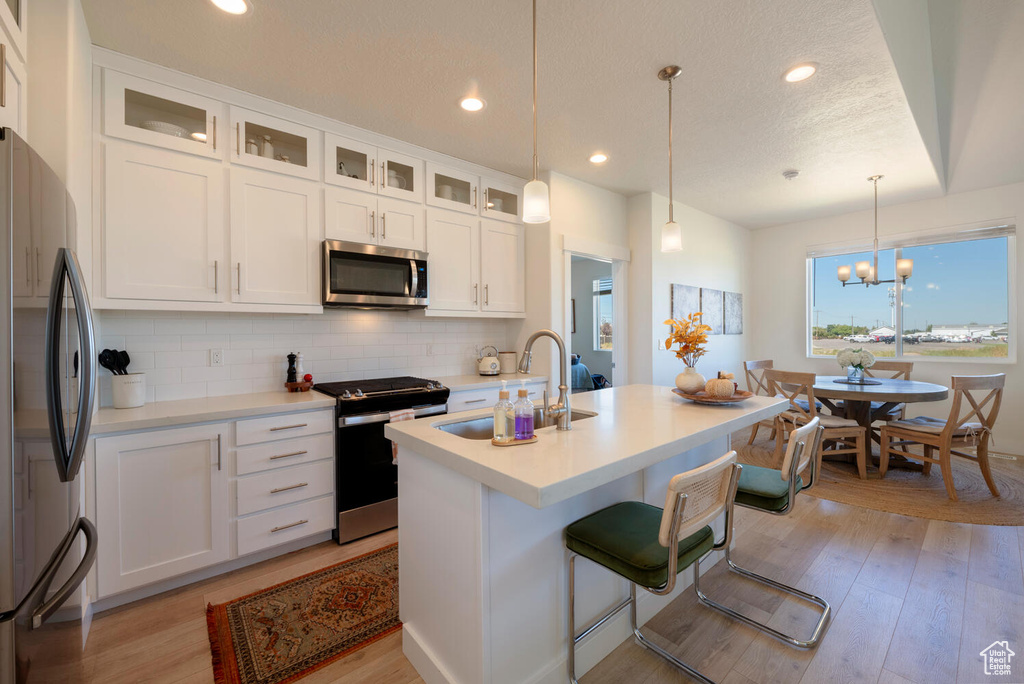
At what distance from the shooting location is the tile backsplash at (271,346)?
7.98ft

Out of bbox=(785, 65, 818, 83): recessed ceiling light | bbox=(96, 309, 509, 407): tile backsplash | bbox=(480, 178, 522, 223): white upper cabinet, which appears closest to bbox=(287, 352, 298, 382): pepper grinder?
bbox=(96, 309, 509, 407): tile backsplash

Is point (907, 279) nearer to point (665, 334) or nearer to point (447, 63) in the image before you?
point (665, 334)

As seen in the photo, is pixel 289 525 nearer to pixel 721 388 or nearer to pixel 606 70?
pixel 721 388

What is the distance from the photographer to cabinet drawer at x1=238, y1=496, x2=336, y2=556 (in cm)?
228

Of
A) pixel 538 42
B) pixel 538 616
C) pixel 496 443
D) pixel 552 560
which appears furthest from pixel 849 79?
pixel 538 616

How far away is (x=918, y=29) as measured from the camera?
87.1 inches

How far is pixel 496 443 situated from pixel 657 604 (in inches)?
49.4

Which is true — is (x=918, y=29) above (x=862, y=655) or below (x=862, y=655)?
above

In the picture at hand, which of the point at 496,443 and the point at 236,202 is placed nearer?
the point at 496,443

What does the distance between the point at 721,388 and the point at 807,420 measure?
2.31 meters

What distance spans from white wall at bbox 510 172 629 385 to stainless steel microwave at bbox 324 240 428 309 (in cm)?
109

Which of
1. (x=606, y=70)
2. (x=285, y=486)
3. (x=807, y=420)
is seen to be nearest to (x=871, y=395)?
(x=807, y=420)

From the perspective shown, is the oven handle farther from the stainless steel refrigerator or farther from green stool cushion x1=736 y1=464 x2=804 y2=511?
green stool cushion x1=736 y1=464 x2=804 y2=511

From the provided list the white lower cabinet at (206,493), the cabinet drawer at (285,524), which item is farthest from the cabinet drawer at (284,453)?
the cabinet drawer at (285,524)
